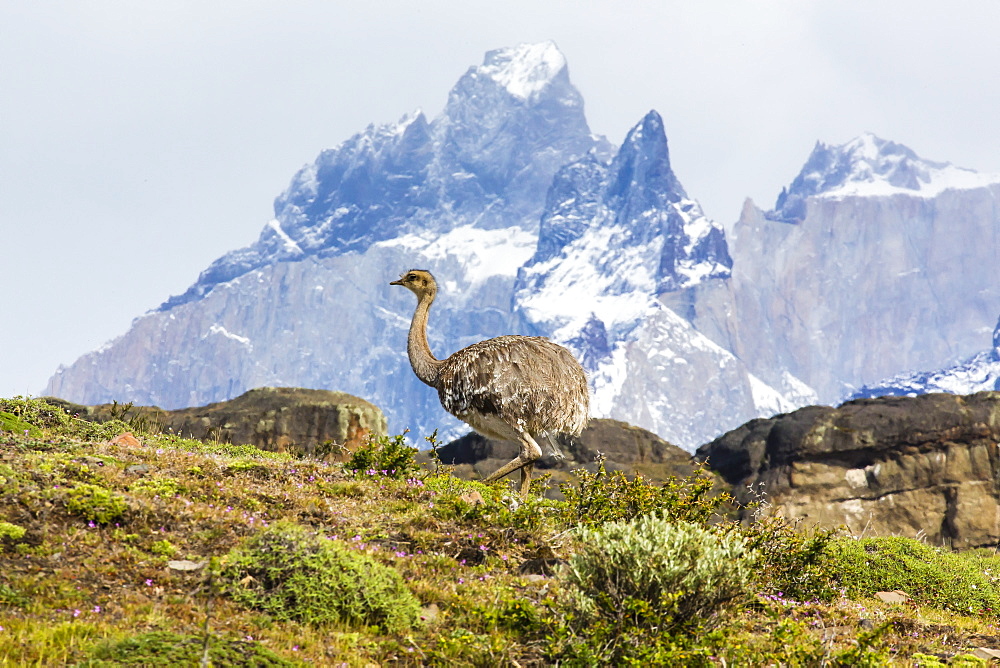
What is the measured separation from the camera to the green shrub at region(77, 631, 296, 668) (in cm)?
667

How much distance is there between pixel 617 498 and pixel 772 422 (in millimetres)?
27338

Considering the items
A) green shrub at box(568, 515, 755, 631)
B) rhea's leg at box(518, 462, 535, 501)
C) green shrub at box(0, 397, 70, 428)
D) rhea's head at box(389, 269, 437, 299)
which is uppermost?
rhea's head at box(389, 269, 437, 299)

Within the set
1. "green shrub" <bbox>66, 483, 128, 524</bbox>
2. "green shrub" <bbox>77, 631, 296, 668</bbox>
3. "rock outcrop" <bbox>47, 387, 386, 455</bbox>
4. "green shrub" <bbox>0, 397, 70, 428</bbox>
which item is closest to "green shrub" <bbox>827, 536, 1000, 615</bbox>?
"green shrub" <bbox>77, 631, 296, 668</bbox>

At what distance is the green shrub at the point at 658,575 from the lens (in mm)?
7898

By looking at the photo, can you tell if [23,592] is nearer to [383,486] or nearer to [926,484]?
Result: [383,486]

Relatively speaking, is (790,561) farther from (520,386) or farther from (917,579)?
(520,386)

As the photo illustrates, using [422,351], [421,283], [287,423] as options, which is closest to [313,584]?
[422,351]

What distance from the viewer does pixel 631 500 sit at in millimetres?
11391

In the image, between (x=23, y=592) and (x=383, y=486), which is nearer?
(x=23, y=592)

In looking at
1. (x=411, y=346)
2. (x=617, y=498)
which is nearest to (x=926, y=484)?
(x=411, y=346)

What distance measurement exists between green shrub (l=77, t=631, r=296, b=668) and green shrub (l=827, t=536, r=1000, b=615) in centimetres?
861

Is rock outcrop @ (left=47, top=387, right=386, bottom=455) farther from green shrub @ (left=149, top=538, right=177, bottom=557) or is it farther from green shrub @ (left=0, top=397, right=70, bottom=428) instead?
green shrub @ (left=149, top=538, right=177, bottom=557)

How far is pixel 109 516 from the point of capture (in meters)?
9.61

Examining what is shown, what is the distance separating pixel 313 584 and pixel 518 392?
6.69 meters
